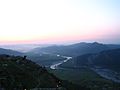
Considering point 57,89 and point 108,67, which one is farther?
point 108,67

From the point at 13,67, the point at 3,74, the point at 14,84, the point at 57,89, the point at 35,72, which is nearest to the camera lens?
the point at 14,84

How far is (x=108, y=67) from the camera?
186 m

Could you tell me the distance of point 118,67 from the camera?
186 metres

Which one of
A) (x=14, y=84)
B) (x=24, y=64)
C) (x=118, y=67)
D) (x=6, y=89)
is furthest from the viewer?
(x=118, y=67)

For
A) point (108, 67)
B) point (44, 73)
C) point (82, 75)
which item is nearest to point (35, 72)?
point (44, 73)

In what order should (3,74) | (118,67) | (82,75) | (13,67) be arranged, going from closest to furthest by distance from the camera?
(3,74) → (13,67) → (82,75) → (118,67)

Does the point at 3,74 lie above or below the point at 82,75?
above

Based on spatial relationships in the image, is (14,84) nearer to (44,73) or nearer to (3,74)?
(3,74)

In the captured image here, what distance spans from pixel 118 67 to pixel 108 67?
6.80 meters

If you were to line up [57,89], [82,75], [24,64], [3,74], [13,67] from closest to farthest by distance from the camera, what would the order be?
[3,74], [57,89], [13,67], [24,64], [82,75]

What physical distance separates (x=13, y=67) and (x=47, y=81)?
1005 centimetres

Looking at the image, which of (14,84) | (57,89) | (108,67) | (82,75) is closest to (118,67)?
(108,67)

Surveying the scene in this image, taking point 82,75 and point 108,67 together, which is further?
point 108,67

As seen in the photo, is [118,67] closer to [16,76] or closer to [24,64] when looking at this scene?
[24,64]
